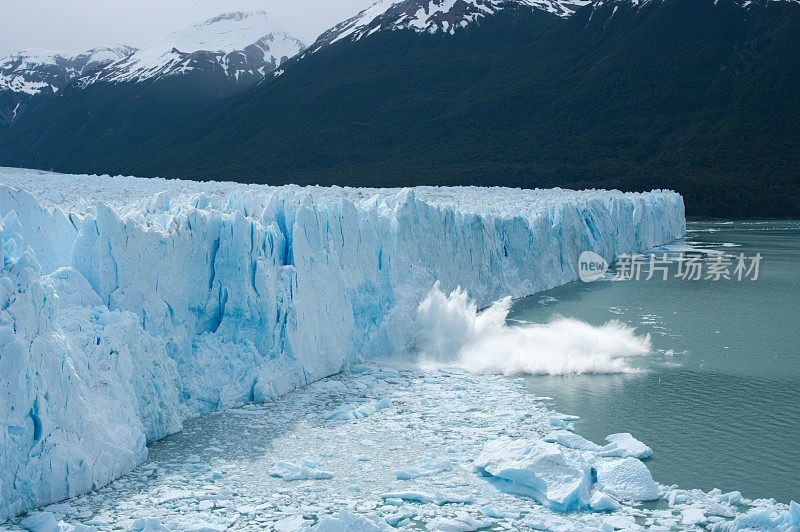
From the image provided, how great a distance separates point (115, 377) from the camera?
6277 millimetres

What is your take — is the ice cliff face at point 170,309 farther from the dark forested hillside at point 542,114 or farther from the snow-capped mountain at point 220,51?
the snow-capped mountain at point 220,51

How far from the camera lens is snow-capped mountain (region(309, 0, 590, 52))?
80.2m

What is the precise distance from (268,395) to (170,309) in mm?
1451

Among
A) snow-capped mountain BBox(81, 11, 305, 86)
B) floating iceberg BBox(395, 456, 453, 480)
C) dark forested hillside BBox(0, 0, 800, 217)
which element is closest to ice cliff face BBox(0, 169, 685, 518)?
floating iceberg BBox(395, 456, 453, 480)

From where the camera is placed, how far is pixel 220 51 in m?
111

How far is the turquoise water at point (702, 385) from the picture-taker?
22.0 feet

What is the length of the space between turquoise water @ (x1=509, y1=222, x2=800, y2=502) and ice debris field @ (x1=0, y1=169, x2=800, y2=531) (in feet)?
1.48

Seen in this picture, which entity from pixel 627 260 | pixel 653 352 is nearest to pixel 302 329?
pixel 653 352

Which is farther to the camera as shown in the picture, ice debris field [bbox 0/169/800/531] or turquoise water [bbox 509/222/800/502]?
turquoise water [bbox 509/222/800/502]

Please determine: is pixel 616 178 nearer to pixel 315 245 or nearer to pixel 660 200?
pixel 660 200

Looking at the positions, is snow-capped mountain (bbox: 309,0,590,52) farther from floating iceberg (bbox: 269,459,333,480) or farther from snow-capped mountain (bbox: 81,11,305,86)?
floating iceberg (bbox: 269,459,333,480)

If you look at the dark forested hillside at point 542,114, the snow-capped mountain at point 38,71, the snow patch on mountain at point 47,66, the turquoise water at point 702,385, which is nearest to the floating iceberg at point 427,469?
the turquoise water at point 702,385

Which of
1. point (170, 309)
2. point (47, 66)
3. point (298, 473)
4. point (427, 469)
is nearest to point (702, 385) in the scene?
point (427, 469)

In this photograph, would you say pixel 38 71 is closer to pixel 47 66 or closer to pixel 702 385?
pixel 47 66
